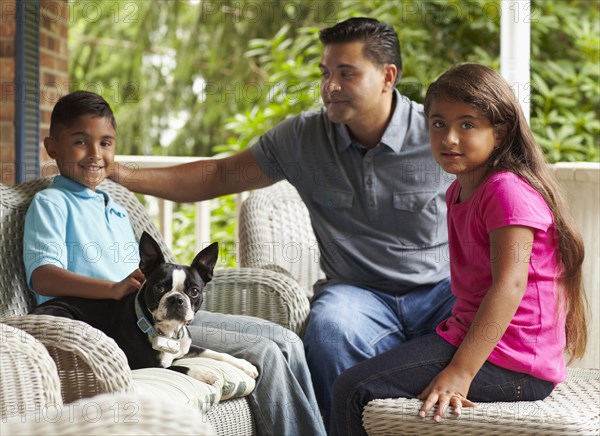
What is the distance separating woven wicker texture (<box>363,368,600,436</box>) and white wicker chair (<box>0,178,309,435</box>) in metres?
0.41

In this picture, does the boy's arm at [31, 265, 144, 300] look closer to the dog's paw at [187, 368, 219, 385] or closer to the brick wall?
the dog's paw at [187, 368, 219, 385]

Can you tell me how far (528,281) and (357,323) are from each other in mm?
656

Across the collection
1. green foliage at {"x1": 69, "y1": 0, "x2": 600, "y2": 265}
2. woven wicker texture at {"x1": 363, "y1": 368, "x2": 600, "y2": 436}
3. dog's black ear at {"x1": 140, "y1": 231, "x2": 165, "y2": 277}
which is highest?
green foliage at {"x1": 69, "y1": 0, "x2": 600, "y2": 265}

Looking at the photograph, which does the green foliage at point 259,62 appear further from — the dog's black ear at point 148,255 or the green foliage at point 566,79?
the dog's black ear at point 148,255

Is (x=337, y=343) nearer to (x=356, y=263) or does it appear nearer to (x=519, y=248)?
(x=356, y=263)

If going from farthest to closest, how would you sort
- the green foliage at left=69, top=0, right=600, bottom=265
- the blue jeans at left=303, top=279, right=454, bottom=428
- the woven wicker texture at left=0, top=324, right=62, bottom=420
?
the green foliage at left=69, top=0, right=600, bottom=265 < the blue jeans at left=303, top=279, right=454, bottom=428 < the woven wicker texture at left=0, top=324, right=62, bottom=420

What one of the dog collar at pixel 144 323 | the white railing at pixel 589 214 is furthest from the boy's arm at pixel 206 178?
the white railing at pixel 589 214

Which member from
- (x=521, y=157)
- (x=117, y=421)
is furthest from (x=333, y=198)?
(x=117, y=421)

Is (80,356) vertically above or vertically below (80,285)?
below

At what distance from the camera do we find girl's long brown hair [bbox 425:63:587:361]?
2053 mm

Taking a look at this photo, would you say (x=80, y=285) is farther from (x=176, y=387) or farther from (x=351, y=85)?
(x=351, y=85)

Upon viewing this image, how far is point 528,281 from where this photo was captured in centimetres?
203

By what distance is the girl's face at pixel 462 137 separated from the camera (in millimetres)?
2090

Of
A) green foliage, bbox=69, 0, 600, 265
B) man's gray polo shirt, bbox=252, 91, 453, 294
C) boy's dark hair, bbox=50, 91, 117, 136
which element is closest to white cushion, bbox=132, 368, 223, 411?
boy's dark hair, bbox=50, 91, 117, 136
